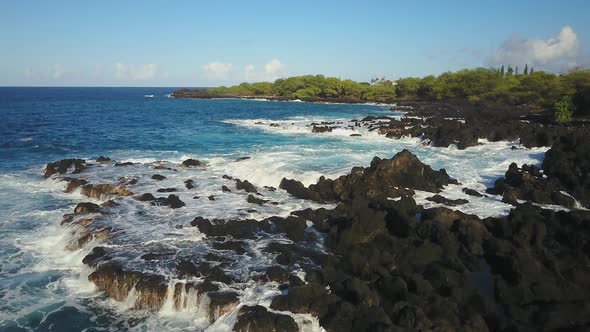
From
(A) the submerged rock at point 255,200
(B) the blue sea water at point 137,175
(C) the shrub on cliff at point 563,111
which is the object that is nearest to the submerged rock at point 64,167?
(B) the blue sea water at point 137,175

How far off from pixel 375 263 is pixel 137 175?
17134 mm

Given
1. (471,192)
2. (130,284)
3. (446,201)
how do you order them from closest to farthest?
1. (130,284)
2. (446,201)
3. (471,192)

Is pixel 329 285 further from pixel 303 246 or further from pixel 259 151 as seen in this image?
pixel 259 151

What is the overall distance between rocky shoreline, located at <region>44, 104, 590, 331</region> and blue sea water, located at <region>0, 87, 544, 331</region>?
0.65 metres

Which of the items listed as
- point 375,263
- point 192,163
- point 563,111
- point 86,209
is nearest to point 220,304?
point 375,263

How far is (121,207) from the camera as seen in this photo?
19.6 meters

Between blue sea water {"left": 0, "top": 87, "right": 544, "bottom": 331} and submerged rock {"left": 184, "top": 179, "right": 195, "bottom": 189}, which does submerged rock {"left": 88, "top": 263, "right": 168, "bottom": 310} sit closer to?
blue sea water {"left": 0, "top": 87, "right": 544, "bottom": 331}

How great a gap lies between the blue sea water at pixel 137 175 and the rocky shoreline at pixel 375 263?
652mm

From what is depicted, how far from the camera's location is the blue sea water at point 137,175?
1212 cm

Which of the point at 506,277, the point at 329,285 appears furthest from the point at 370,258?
the point at 506,277

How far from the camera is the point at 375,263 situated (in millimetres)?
13391

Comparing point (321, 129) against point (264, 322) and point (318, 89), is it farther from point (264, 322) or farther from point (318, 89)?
point (318, 89)

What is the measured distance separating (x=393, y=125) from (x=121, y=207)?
111ft

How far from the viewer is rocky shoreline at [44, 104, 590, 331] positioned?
10.8 meters
